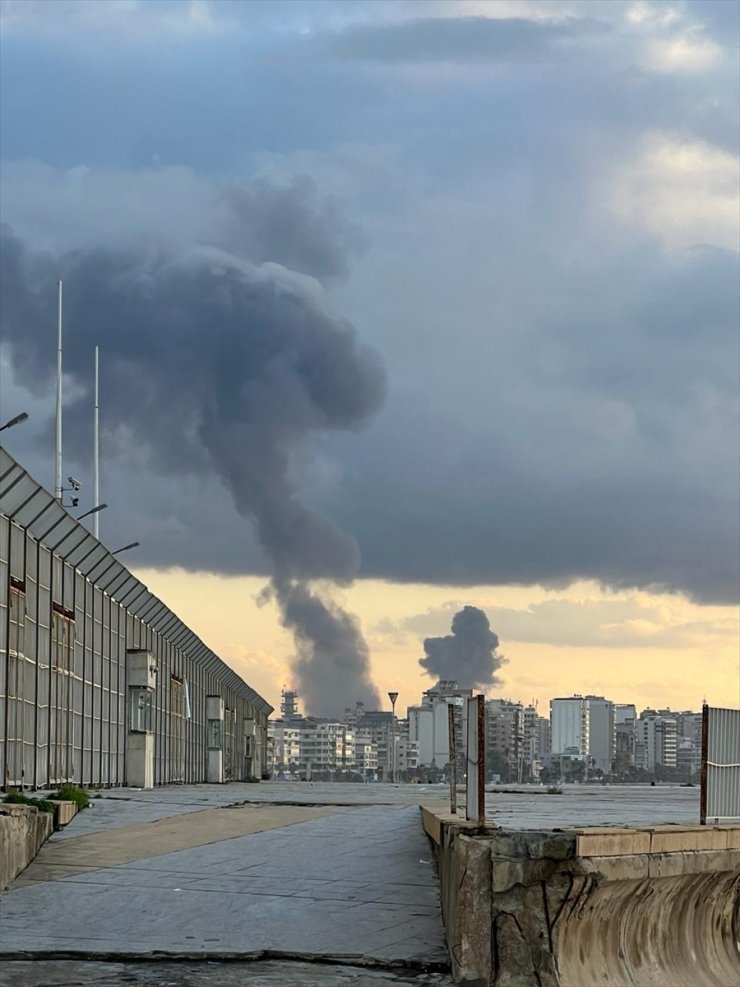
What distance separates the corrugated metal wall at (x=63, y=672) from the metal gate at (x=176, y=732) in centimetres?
48

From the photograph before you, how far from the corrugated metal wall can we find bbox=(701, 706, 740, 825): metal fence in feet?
74.1

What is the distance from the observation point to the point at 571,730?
602 feet

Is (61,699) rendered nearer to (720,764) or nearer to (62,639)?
(62,639)

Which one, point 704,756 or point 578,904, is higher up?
point 704,756

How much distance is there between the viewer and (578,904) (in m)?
13.4

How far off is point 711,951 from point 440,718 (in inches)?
471

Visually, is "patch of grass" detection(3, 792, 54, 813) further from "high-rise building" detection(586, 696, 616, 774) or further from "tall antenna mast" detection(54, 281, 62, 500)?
"high-rise building" detection(586, 696, 616, 774)

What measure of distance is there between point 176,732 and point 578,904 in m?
59.1

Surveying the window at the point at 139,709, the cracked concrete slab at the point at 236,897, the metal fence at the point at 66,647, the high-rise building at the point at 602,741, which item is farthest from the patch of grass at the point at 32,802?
the high-rise building at the point at 602,741

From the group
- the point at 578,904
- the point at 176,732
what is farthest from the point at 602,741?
the point at 578,904

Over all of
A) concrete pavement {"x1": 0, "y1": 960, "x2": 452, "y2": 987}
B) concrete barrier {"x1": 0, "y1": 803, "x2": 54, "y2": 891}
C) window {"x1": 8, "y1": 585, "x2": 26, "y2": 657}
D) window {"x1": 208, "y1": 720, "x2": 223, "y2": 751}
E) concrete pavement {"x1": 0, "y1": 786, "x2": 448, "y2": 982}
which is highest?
window {"x1": 8, "y1": 585, "x2": 26, "y2": 657}

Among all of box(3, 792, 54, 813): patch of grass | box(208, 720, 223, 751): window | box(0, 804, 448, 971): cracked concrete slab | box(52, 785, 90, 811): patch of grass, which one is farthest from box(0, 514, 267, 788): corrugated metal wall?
box(208, 720, 223, 751): window

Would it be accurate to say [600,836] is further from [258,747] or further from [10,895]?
[258,747]

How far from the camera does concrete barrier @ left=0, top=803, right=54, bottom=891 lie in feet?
57.2
